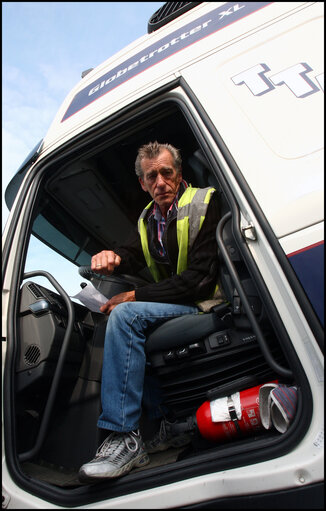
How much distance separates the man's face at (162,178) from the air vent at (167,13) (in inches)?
27.1

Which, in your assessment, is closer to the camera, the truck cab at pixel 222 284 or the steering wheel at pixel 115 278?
the truck cab at pixel 222 284

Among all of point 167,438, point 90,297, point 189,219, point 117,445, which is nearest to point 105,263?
point 90,297

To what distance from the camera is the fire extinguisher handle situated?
4.43 ft

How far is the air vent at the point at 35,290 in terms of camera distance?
66.4 inches

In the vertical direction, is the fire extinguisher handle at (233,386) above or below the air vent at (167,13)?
below

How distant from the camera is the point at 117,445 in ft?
4.58

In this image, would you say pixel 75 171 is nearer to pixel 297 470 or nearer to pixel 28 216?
pixel 28 216

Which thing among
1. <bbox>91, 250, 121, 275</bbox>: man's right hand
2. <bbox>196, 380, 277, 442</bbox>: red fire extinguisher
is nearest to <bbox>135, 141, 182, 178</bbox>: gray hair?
<bbox>91, 250, 121, 275</bbox>: man's right hand

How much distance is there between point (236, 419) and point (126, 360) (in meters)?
0.53

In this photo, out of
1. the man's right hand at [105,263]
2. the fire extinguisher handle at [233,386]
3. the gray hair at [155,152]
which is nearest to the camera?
the fire extinguisher handle at [233,386]

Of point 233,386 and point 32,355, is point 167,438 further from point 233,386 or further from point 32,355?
point 32,355

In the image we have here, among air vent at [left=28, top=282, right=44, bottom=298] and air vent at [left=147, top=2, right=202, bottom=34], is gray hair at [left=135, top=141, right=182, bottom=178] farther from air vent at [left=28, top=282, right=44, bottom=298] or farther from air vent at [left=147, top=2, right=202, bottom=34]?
air vent at [left=28, top=282, right=44, bottom=298]

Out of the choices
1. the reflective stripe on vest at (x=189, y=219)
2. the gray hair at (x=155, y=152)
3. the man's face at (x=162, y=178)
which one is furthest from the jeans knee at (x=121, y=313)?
the gray hair at (x=155, y=152)

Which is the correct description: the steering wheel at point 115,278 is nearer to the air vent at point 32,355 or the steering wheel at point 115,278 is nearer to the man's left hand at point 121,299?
the man's left hand at point 121,299
